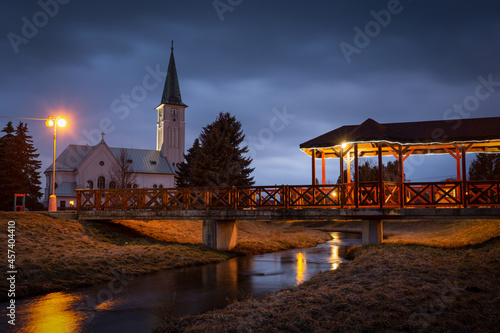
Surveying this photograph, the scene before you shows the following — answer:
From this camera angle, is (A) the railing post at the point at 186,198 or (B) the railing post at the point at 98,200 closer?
(A) the railing post at the point at 186,198

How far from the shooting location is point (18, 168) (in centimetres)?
4362

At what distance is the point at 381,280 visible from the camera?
9477mm

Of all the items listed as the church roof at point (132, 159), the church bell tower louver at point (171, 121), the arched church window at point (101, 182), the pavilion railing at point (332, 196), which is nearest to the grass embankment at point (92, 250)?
Result: the pavilion railing at point (332, 196)

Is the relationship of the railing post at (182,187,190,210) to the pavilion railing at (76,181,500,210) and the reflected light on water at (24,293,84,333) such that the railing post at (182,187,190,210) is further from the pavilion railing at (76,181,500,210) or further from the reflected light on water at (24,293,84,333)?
the reflected light on water at (24,293,84,333)

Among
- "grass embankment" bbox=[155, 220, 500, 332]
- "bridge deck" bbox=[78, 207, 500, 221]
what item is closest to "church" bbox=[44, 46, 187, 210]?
"bridge deck" bbox=[78, 207, 500, 221]

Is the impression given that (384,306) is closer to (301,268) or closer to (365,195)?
(301,268)

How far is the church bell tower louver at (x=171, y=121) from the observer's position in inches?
2803

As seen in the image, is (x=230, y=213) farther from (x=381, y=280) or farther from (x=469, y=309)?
(x=469, y=309)

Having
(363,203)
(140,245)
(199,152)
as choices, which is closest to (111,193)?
(140,245)

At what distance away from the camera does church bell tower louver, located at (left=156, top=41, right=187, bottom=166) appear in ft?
234

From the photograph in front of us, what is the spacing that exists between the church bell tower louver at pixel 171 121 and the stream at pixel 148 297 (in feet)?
183

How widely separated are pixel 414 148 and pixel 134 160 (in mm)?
45566

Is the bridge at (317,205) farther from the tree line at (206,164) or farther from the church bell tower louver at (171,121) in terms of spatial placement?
the church bell tower louver at (171,121)

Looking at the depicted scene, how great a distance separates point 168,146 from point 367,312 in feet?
219
